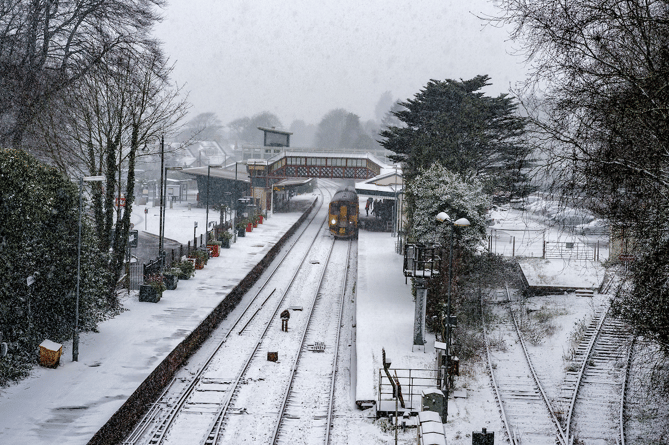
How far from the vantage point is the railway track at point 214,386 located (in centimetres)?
1300

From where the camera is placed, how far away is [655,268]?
24.3 feet

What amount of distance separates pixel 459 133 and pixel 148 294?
60.5ft

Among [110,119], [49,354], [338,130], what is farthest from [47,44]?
[338,130]

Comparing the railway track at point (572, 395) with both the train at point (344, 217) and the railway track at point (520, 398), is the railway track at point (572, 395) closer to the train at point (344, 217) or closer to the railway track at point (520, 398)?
the railway track at point (520, 398)

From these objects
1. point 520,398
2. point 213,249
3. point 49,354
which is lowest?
point 520,398

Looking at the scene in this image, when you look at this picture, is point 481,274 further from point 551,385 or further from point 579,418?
point 579,418

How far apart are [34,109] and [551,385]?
18.0 meters

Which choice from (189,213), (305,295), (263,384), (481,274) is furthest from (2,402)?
(189,213)

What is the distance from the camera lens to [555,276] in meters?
27.0

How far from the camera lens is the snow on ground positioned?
11852mm

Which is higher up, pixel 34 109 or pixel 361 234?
pixel 34 109

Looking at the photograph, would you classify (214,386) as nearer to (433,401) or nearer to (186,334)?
(186,334)

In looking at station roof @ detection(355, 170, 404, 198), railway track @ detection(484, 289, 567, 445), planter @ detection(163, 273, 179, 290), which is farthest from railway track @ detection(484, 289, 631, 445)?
station roof @ detection(355, 170, 404, 198)

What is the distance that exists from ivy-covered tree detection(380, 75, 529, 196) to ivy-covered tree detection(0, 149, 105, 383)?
1648 cm
